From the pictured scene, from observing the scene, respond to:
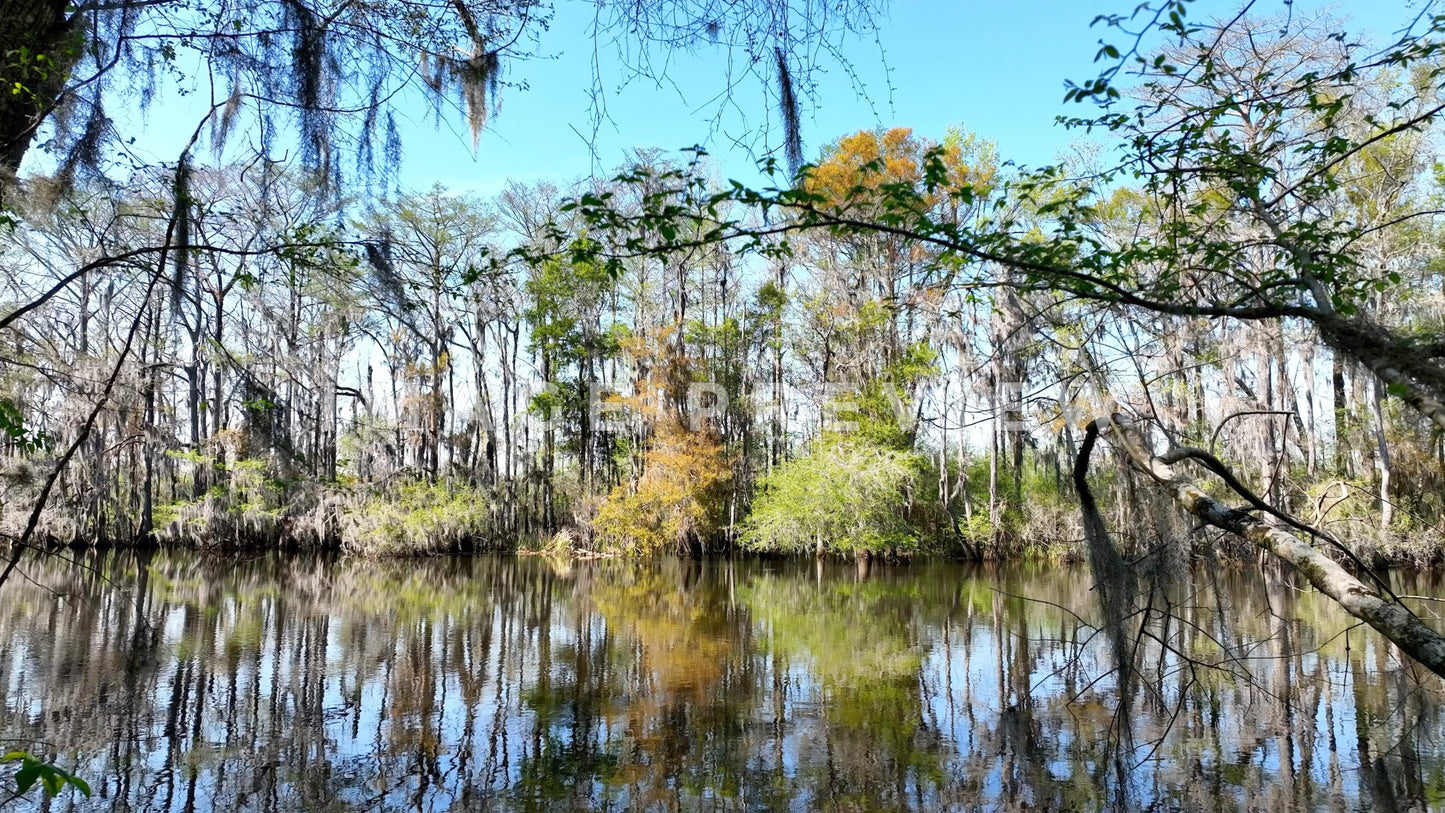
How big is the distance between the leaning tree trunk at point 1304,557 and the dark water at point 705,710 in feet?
2.00

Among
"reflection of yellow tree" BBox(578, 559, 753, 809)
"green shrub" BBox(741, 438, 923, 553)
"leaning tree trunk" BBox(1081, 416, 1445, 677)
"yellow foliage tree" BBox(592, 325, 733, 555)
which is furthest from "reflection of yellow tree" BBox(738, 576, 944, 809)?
"yellow foliage tree" BBox(592, 325, 733, 555)

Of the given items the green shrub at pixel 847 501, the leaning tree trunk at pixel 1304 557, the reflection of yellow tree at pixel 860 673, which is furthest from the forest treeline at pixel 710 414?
the leaning tree trunk at pixel 1304 557

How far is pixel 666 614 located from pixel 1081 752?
683cm

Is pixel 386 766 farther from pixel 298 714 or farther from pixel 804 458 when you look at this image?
pixel 804 458

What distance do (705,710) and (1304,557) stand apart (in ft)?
15.1

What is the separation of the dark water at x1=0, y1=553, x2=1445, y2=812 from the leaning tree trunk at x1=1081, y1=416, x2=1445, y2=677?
0.61m

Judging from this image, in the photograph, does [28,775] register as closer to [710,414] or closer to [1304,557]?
[1304,557]

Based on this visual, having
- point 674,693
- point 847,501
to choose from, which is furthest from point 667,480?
point 674,693

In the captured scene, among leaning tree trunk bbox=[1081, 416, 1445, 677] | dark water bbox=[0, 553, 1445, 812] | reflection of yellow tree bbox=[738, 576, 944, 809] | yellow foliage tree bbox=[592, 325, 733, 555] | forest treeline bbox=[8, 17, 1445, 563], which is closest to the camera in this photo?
leaning tree trunk bbox=[1081, 416, 1445, 677]

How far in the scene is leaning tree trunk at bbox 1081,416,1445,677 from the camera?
7.08 feet

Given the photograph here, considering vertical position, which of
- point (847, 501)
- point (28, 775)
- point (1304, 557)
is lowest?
point (847, 501)

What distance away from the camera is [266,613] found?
10.8 meters

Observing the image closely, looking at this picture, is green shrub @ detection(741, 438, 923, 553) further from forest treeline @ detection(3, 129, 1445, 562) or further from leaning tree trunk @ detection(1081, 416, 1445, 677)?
leaning tree trunk @ detection(1081, 416, 1445, 677)

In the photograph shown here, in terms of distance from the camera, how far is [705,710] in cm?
623
